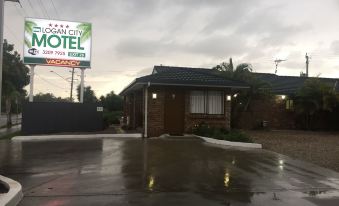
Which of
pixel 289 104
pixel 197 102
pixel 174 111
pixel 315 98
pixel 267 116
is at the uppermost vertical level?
pixel 315 98

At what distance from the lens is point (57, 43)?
920 inches

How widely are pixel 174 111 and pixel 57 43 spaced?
8.25 metres

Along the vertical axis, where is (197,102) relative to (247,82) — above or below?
below

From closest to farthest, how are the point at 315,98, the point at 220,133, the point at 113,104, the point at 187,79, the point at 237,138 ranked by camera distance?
1. the point at 237,138
2. the point at 220,133
3. the point at 187,79
4. the point at 315,98
5. the point at 113,104

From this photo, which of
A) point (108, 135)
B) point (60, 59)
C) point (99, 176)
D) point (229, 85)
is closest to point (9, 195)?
point (99, 176)

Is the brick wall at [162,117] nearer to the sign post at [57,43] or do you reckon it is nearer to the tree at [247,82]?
the tree at [247,82]

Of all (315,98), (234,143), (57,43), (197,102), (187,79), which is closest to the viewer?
(234,143)

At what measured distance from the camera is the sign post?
22.8 metres

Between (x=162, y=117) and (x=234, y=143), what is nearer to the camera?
(x=234, y=143)

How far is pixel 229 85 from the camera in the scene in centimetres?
2036

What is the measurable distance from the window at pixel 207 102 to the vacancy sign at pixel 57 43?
708 centimetres

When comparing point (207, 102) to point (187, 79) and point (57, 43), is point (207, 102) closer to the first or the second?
point (187, 79)

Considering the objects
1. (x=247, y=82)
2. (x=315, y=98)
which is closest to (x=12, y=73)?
(x=247, y=82)

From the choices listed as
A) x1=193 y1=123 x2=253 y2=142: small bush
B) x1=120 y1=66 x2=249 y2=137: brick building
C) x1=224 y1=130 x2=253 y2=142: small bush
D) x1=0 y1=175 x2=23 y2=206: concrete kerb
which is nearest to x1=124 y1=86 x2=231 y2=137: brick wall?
x1=120 y1=66 x2=249 y2=137: brick building
